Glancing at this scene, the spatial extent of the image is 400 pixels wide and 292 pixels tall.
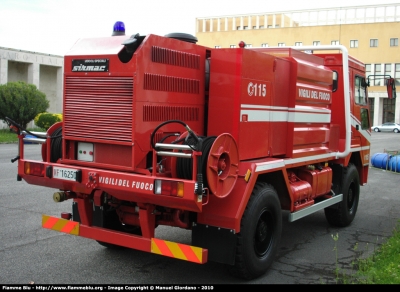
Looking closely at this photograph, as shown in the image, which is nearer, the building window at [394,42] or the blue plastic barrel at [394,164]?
the blue plastic barrel at [394,164]

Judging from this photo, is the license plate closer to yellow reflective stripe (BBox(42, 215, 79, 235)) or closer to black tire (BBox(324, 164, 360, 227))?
yellow reflective stripe (BBox(42, 215, 79, 235))

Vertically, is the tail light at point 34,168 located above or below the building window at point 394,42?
below

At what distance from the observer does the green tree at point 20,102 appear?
28672 millimetres

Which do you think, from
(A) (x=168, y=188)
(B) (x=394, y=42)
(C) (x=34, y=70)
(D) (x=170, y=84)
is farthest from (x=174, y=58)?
(B) (x=394, y=42)

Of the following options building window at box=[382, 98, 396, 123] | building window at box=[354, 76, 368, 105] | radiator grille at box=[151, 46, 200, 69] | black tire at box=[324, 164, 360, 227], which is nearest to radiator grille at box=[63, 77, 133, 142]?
radiator grille at box=[151, 46, 200, 69]

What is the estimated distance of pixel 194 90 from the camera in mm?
5809

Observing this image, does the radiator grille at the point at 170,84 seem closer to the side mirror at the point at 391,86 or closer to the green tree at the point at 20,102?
the side mirror at the point at 391,86

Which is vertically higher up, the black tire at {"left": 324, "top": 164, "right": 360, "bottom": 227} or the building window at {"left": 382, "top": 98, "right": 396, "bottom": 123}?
the building window at {"left": 382, "top": 98, "right": 396, "bottom": 123}

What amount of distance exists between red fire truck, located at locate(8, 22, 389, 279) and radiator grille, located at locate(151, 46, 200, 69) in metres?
0.01

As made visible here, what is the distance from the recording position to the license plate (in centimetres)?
529

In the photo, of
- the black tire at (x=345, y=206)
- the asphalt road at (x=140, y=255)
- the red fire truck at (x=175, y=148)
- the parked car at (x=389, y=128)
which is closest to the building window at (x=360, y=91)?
the black tire at (x=345, y=206)

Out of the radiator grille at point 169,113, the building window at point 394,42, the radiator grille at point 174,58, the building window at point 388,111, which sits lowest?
the radiator grille at point 169,113

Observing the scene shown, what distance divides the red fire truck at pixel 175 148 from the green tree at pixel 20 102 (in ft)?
80.7

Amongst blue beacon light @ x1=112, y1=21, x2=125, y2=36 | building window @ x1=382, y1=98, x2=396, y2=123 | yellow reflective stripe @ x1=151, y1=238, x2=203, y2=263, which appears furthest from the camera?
building window @ x1=382, y1=98, x2=396, y2=123
